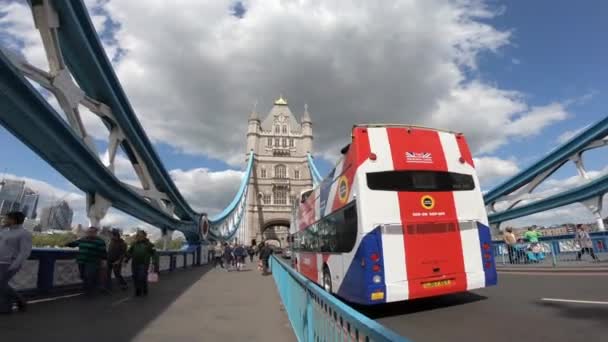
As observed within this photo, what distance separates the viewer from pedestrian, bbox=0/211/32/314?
18.5ft

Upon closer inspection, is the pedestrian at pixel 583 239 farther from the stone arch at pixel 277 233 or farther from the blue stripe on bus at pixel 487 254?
the stone arch at pixel 277 233

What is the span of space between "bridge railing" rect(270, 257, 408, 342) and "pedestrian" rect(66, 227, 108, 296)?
6055mm

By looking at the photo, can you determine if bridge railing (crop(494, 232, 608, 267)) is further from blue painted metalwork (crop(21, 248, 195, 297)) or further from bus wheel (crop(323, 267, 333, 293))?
blue painted metalwork (crop(21, 248, 195, 297))

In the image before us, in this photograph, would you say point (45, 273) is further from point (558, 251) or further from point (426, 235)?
point (558, 251)

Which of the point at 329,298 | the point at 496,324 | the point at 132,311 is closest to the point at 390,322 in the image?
the point at 496,324

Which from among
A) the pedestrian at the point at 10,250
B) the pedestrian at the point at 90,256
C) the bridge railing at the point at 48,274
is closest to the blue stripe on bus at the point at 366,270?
the pedestrian at the point at 10,250

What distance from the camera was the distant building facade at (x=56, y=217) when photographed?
170 feet

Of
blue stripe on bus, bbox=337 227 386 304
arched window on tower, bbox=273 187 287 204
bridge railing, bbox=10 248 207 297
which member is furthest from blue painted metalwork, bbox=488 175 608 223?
arched window on tower, bbox=273 187 287 204

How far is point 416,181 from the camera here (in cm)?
Result: 628

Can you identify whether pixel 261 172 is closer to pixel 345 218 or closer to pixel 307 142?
pixel 307 142

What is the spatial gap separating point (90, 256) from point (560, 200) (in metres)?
36.1

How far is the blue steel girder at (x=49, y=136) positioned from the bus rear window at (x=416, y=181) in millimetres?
8564

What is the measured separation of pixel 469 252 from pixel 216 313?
5.06 metres

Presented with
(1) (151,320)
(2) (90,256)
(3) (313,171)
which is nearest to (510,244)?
(1) (151,320)
